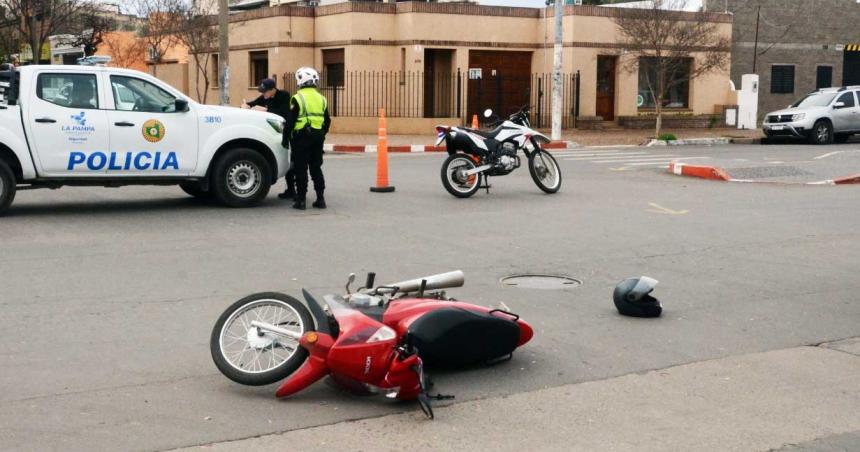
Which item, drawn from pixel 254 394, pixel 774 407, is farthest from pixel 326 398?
pixel 774 407

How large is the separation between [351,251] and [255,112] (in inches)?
167

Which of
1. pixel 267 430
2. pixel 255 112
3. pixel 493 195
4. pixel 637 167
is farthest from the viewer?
pixel 637 167

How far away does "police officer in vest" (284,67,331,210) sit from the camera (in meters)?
14.2

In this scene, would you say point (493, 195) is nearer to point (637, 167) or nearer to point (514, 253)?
point (514, 253)

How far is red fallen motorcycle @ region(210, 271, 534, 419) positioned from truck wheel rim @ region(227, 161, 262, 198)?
26.0ft

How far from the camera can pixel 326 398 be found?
6188 millimetres

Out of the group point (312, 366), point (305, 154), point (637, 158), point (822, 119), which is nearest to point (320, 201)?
point (305, 154)

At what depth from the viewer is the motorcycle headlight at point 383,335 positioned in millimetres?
5883

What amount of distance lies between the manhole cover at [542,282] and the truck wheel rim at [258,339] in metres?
3.51

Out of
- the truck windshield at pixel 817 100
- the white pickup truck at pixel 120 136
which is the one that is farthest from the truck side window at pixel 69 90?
the truck windshield at pixel 817 100

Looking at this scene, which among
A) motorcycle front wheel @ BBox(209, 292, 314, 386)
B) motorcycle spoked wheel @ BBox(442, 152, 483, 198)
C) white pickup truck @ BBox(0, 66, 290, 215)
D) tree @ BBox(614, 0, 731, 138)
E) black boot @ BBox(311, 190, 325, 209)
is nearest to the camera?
motorcycle front wheel @ BBox(209, 292, 314, 386)

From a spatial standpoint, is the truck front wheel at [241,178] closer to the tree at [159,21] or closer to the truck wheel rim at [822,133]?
the truck wheel rim at [822,133]

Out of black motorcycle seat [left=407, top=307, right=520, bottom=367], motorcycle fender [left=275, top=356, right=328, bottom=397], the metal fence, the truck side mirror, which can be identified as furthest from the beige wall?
motorcycle fender [left=275, top=356, right=328, bottom=397]

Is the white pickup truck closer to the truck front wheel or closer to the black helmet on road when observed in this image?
the truck front wheel
